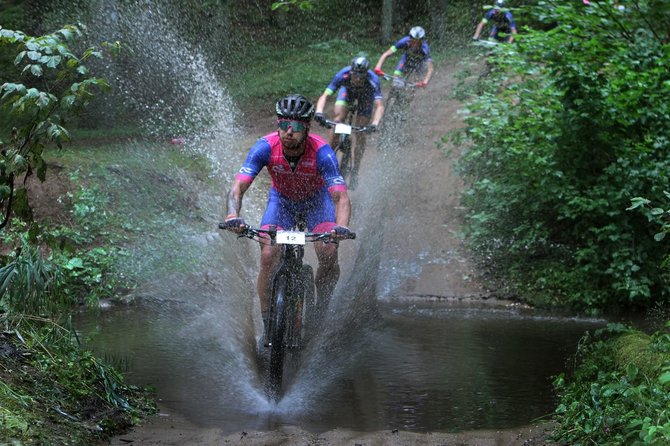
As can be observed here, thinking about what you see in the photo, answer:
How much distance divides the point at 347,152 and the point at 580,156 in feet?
12.3

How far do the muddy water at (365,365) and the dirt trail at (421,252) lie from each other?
261mm

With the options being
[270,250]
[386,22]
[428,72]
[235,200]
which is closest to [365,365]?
[270,250]

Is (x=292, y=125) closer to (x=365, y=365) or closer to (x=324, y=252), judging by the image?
(x=324, y=252)

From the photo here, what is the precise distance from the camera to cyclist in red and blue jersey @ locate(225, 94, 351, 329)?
7.12 metres

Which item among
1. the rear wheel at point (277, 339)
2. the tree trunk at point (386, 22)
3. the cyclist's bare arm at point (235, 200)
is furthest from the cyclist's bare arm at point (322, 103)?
the tree trunk at point (386, 22)

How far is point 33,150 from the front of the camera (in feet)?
18.9

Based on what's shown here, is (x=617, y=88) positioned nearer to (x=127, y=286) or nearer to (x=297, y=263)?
(x=297, y=263)

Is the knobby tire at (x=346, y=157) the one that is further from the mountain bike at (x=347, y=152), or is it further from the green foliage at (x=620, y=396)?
the green foliage at (x=620, y=396)

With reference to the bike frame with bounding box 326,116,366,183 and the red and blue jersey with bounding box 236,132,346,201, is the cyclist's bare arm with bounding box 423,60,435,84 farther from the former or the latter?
the red and blue jersey with bounding box 236,132,346,201

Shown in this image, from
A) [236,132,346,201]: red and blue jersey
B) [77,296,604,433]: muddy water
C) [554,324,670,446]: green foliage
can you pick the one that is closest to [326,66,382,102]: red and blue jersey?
[77,296,604,433]: muddy water

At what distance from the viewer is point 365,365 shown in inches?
308

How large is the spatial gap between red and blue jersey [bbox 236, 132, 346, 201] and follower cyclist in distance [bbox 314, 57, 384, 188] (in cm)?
452

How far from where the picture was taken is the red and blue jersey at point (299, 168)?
736cm

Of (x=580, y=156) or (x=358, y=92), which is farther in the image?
(x=358, y=92)
